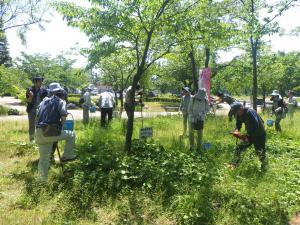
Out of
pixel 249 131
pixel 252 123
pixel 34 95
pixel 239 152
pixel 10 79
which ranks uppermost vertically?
pixel 10 79

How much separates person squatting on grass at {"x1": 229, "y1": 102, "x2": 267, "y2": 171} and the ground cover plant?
0.60 feet

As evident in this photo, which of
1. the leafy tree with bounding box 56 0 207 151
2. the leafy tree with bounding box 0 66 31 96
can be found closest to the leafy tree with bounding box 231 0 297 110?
the leafy tree with bounding box 56 0 207 151

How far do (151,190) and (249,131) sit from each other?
8.25 ft

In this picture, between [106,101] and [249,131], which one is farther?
[106,101]

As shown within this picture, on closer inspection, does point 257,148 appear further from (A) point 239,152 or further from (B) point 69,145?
(B) point 69,145

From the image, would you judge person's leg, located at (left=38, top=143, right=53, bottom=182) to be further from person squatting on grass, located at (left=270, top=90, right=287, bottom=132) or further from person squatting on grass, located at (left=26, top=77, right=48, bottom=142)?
person squatting on grass, located at (left=270, top=90, right=287, bottom=132)

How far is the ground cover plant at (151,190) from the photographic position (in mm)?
4777

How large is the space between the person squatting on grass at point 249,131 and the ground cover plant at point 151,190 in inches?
7.2

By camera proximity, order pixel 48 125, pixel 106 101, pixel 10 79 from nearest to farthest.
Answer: pixel 48 125 < pixel 106 101 < pixel 10 79

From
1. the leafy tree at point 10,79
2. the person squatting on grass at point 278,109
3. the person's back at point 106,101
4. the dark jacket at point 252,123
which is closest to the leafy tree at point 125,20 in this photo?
the dark jacket at point 252,123

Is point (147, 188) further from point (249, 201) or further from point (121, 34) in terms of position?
point (121, 34)

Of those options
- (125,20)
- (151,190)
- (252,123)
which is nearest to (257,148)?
(252,123)

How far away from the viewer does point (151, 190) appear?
5480 millimetres

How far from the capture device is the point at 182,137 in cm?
1014
